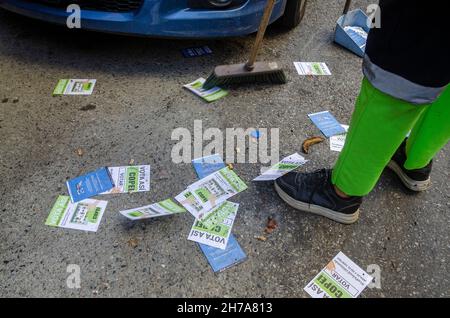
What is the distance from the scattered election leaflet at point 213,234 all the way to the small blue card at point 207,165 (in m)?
0.33

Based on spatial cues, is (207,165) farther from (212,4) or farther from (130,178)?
(212,4)

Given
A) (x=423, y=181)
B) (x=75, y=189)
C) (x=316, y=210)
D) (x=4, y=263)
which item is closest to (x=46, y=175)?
(x=75, y=189)

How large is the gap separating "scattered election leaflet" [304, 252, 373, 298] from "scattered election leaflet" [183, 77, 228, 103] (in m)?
Result: 1.30

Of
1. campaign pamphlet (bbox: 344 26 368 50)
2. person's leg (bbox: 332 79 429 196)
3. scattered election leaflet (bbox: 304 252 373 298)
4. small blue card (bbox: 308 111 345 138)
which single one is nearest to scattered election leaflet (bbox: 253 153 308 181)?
small blue card (bbox: 308 111 345 138)

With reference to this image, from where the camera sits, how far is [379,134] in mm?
1324

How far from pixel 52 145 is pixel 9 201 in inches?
16.0

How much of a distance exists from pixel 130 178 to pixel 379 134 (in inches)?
47.9

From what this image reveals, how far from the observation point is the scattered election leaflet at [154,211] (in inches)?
64.4

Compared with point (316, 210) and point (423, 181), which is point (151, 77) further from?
point (423, 181)

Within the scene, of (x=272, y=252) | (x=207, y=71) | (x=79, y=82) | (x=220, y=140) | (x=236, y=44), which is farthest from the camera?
(x=236, y=44)

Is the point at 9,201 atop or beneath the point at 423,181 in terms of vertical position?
beneath

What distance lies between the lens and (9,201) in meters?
1.71

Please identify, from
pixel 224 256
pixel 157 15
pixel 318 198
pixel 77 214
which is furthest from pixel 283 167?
pixel 157 15
